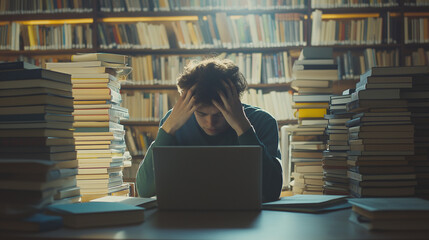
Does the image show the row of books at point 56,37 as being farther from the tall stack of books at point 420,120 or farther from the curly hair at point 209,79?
the tall stack of books at point 420,120

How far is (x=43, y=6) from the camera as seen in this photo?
3711mm

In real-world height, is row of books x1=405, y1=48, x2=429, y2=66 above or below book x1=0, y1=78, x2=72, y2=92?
Answer: above

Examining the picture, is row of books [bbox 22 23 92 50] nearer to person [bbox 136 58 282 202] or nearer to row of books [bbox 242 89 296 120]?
row of books [bbox 242 89 296 120]

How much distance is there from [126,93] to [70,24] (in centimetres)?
75

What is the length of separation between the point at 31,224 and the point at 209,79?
874 mm

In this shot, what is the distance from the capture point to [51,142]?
4.11 feet

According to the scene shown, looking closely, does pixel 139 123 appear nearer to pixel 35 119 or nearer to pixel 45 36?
pixel 45 36

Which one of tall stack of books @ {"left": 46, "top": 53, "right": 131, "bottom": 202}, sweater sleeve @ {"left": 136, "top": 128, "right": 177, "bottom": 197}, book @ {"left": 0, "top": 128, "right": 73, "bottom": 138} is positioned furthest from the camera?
tall stack of books @ {"left": 46, "top": 53, "right": 131, "bottom": 202}

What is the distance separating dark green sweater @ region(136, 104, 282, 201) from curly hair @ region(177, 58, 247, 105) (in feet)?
0.54

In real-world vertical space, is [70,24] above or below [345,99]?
above

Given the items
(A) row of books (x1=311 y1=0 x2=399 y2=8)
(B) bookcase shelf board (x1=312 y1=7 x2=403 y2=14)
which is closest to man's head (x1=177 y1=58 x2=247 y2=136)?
(A) row of books (x1=311 y1=0 x2=399 y2=8)

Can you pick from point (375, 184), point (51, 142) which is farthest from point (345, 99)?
point (51, 142)

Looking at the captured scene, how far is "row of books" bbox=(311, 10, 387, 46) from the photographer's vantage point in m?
3.59

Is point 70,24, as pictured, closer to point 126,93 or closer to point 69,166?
point 126,93
